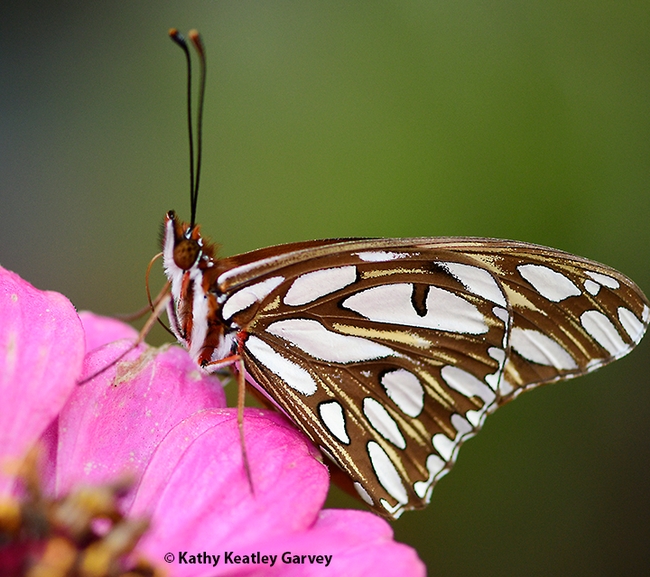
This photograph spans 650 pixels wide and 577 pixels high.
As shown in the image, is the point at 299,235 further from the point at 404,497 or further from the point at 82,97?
the point at 404,497

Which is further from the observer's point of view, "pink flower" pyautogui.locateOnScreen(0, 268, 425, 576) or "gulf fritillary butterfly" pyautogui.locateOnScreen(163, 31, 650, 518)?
"gulf fritillary butterfly" pyautogui.locateOnScreen(163, 31, 650, 518)

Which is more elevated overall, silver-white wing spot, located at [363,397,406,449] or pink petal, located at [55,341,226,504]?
pink petal, located at [55,341,226,504]

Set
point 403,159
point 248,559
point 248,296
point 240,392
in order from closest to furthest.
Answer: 1. point 248,559
2. point 240,392
3. point 248,296
4. point 403,159

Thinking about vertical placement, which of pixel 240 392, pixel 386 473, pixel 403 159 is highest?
pixel 403 159

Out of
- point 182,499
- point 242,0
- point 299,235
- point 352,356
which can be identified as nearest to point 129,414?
point 182,499

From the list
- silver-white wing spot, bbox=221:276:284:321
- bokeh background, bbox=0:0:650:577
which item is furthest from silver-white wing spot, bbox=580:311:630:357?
bokeh background, bbox=0:0:650:577

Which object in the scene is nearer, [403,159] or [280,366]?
[280,366]

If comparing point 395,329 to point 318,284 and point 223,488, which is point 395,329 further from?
point 223,488

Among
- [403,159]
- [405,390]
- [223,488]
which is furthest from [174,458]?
[403,159]

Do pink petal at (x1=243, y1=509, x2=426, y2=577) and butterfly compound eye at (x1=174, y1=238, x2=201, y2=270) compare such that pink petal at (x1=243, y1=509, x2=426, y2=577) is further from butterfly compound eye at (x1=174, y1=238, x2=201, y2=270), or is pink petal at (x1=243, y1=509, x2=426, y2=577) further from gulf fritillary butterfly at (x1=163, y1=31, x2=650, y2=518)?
butterfly compound eye at (x1=174, y1=238, x2=201, y2=270)
